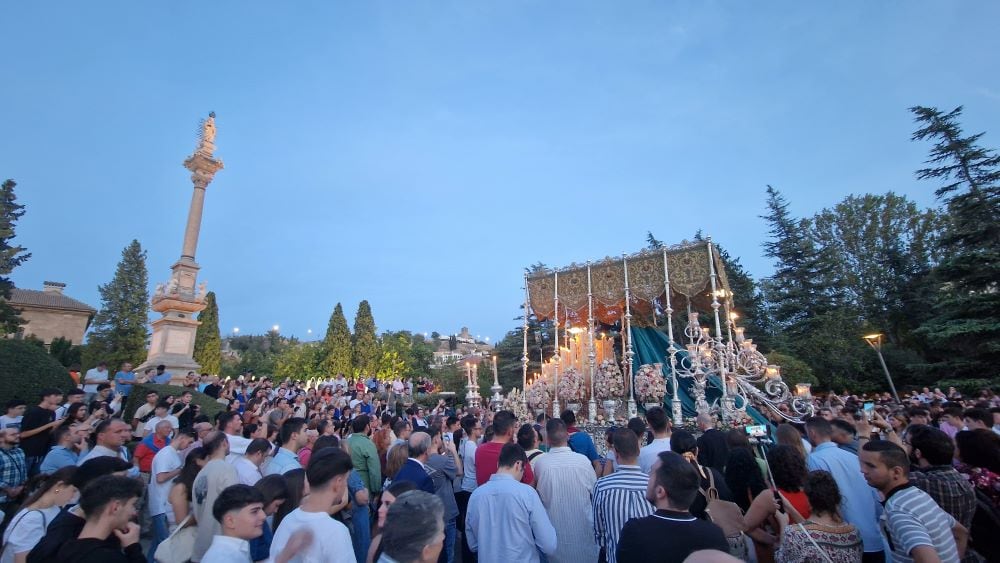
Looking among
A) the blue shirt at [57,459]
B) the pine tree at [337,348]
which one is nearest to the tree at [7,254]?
the pine tree at [337,348]

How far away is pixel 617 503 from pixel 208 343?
42.4 metres

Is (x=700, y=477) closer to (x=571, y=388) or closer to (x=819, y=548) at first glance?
(x=819, y=548)

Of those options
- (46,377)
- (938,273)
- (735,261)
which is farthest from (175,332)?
(735,261)

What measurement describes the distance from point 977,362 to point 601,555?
20.7m

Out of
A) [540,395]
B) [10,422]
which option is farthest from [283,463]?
[540,395]

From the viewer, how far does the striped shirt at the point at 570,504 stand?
3848mm

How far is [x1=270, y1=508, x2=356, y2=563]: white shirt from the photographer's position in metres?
2.44

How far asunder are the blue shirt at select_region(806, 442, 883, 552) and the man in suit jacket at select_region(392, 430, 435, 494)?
3.36 m

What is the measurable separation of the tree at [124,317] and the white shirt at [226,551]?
40.1 metres

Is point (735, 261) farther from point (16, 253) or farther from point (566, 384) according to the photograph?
point (16, 253)

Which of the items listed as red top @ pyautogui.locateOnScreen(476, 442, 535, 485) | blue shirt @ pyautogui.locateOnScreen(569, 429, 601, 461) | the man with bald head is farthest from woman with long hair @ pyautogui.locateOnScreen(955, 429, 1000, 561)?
the man with bald head

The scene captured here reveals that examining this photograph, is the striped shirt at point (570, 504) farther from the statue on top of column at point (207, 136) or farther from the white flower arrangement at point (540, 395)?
the statue on top of column at point (207, 136)

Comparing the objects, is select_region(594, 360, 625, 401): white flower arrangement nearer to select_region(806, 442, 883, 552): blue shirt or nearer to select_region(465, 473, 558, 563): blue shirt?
select_region(806, 442, 883, 552): blue shirt

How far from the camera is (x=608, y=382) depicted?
45.6 feet
